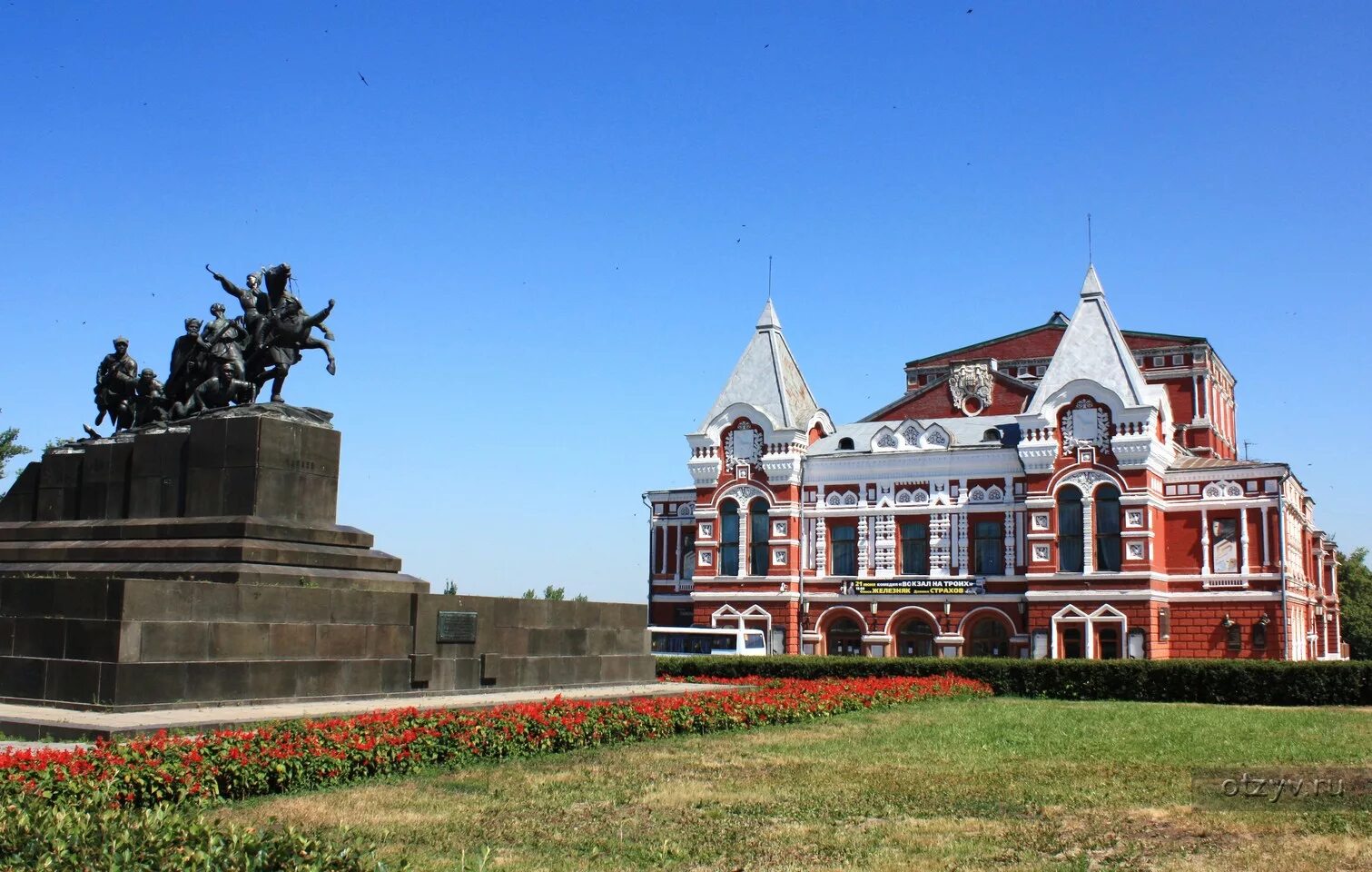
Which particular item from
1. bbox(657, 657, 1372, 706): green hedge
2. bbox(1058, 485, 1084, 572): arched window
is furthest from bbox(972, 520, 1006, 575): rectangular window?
bbox(657, 657, 1372, 706): green hedge

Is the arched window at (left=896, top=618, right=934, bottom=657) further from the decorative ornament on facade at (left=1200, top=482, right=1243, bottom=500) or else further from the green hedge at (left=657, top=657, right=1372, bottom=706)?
the green hedge at (left=657, top=657, right=1372, bottom=706)

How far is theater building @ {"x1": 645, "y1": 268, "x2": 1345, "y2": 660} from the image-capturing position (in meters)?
41.4

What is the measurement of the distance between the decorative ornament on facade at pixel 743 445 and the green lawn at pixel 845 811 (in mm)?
30097

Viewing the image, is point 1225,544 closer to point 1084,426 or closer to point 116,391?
point 1084,426

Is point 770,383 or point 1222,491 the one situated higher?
point 770,383

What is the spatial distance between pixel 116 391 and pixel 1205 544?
109 feet

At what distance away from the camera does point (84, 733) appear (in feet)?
45.1

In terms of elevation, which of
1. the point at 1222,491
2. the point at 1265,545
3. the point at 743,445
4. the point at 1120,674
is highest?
the point at 743,445

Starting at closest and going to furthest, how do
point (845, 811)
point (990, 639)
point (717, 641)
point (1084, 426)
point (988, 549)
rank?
point (845, 811), point (1084, 426), point (990, 639), point (988, 549), point (717, 641)

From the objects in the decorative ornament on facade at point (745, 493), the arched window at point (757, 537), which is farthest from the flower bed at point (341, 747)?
the decorative ornament on facade at point (745, 493)

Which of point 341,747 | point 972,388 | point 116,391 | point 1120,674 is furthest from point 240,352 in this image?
point 972,388

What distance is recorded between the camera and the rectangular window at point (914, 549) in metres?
45.9

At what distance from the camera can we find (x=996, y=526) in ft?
147

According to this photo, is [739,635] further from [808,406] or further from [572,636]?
[572,636]
